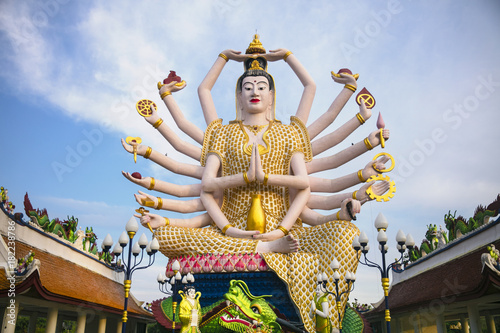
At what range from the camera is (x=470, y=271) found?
967cm

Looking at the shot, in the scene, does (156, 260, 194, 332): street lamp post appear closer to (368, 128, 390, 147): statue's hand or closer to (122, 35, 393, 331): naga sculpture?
(122, 35, 393, 331): naga sculpture

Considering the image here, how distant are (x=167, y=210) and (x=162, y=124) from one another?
2.64 m

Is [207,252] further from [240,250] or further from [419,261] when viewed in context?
[419,261]

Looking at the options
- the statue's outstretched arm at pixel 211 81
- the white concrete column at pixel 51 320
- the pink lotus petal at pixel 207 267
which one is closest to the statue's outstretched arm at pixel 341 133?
the statue's outstretched arm at pixel 211 81

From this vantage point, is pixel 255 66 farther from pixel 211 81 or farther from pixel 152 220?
pixel 152 220

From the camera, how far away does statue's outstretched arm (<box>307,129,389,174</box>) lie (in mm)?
12383

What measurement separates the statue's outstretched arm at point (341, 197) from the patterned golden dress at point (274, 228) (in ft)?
2.42

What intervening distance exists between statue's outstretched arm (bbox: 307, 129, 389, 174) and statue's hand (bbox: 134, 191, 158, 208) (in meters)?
4.58

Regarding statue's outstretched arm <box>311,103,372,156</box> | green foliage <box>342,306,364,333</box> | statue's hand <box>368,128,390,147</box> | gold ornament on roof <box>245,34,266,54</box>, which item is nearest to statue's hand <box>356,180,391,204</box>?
statue's hand <box>368,128,390,147</box>

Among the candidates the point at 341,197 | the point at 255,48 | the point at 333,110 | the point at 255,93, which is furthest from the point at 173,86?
the point at 341,197

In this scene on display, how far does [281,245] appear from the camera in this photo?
34.5 feet

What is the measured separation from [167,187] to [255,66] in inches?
184

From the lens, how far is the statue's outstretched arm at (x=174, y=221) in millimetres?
11547

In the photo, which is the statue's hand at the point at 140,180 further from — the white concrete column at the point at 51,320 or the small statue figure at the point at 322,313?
the small statue figure at the point at 322,313
